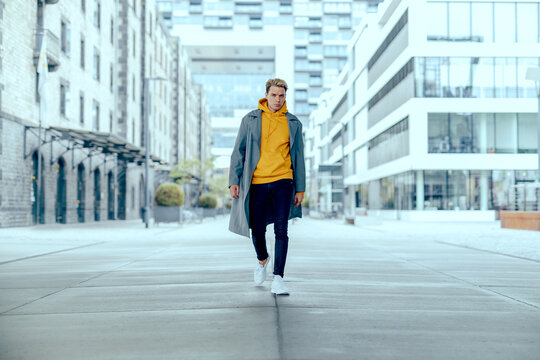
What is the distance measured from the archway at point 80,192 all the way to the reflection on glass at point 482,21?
25.0 m

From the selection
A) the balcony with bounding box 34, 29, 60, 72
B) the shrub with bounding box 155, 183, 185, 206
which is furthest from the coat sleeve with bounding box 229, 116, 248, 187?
the shrub with bounding box 155, 183, 185, 206

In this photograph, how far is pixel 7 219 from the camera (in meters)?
21.2

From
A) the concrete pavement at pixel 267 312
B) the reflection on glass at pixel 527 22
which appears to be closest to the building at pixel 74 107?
the concrete pavement at pixel 267 312

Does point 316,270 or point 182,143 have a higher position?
point 182,143

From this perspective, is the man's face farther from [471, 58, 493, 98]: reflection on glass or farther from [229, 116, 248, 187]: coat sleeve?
[471, 58, 493, 98]: reflection on glass

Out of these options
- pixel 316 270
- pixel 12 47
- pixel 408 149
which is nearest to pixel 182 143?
pixel 408 149

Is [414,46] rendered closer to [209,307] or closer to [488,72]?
[488,72]

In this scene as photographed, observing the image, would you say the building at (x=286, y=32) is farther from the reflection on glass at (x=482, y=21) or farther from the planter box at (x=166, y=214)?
the planter box at (x=166, y=214)

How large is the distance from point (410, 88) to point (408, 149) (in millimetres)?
3792

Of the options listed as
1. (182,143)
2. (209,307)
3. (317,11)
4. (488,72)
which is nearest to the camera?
(209,307)

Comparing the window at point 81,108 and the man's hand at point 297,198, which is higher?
the window at point 81,108

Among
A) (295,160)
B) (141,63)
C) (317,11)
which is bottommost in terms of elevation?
(295,160)

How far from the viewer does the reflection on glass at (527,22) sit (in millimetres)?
40219

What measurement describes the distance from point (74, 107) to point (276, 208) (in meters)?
25.3
